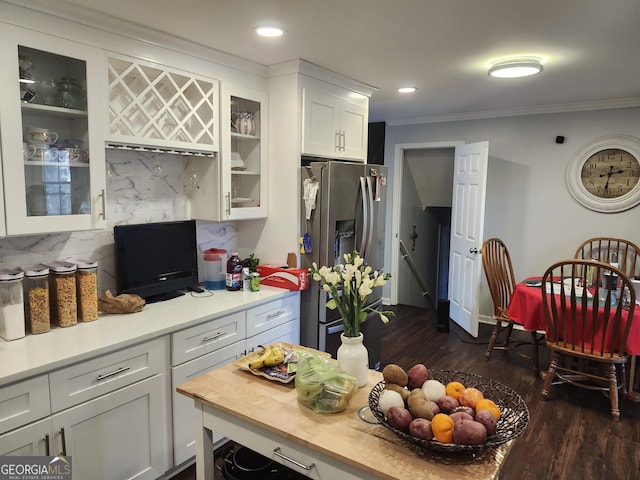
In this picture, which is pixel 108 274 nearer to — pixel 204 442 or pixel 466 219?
pixel 204 442

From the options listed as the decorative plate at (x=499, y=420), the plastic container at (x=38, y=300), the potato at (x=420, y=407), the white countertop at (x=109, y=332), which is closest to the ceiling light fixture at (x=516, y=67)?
the white countertop at (x=109, y=332)

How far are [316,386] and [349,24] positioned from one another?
1.73 metres

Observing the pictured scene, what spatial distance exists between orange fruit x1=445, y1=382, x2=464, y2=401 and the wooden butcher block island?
0.53 ft

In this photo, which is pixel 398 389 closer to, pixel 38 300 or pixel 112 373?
pixel 112 373

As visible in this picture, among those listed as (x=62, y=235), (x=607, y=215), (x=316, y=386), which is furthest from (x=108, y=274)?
(x=607, y=215)

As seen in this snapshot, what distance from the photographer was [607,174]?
425 centimetres

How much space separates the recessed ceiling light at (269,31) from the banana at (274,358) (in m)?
1.59

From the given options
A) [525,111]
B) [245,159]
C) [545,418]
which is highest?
[525,111]

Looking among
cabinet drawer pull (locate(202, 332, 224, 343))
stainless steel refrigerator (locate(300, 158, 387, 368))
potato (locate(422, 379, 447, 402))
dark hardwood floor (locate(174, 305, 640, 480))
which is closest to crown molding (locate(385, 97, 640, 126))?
stainless steel refrigerator (locate(300, 158, 387, 368))

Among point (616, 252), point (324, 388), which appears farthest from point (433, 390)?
point (616, 252)

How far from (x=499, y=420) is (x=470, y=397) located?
93 mm

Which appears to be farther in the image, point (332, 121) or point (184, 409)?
point (332, 121)

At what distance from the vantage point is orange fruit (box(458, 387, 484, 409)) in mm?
1244

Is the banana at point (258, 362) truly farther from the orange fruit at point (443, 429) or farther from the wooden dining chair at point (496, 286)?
the wooden dining chair at point (496, 286)
